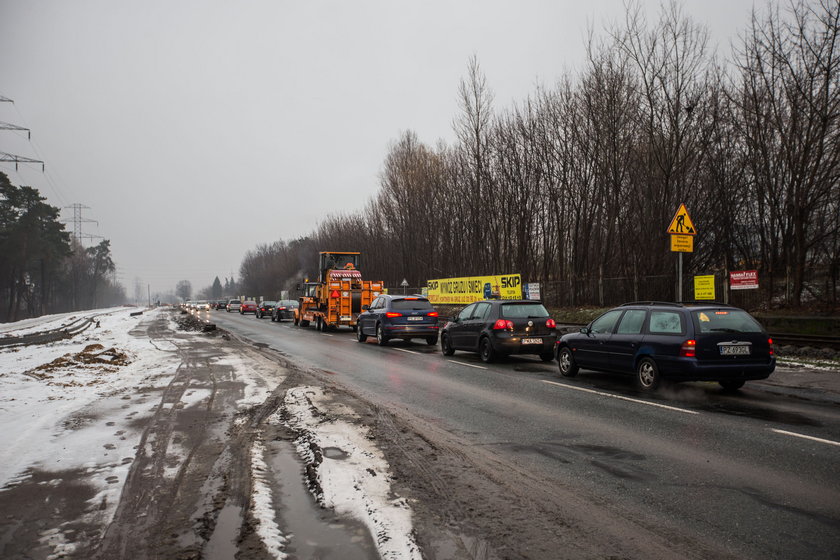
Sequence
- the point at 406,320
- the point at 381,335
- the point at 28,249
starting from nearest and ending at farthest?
the point at 406,320
the point at 381,335
the point at 28,249

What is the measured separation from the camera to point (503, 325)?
14.0m

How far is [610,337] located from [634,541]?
282 inches

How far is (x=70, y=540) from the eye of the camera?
12.0 ft

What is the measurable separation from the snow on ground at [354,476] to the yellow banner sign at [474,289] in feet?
66.9

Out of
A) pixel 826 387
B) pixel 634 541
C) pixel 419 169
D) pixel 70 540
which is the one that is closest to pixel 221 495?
pixel 70 540

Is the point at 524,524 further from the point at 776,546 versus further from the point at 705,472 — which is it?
the point at 705,472

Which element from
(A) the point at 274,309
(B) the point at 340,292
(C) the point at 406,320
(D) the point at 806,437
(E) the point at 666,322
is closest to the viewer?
Answer: (D) the point at 806,437

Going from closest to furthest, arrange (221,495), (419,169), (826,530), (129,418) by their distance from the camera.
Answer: (826,530) < (221,495) < (129,418) < (419,169)

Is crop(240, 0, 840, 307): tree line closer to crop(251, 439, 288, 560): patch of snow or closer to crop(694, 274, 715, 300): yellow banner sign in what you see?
crop(694, 274, 715, 300): yellow banner sign

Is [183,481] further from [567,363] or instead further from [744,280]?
[744,280]

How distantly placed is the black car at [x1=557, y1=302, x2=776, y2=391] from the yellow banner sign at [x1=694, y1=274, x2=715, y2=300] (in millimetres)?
8315

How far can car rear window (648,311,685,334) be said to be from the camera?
30.1ft

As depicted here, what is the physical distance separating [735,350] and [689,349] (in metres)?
0.79

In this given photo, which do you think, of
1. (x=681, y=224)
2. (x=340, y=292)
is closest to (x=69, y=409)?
(x=681, y=224)
